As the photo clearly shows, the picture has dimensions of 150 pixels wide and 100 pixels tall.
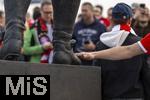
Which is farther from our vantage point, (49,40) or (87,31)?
(87,31)

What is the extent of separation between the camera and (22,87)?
3816 mm

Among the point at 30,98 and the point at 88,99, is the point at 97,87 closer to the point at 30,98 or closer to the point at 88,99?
the point at 88,99

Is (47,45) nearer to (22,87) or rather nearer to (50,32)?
(50,32)

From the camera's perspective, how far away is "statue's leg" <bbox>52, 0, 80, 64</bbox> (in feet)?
14.7

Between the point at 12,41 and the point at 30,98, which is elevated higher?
the point at 12,41

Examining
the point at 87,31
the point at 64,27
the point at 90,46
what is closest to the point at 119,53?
the point at 64,27

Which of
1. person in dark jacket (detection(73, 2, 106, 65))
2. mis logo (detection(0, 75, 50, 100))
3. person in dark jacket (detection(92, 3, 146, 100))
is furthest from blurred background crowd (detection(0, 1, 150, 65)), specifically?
mis logo (detection(0, 75, 50, 100))

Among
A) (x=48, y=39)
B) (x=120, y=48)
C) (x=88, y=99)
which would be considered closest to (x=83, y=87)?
(x=88, y=99)

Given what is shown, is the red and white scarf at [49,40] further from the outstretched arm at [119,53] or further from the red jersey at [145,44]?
the red jersey at [145,44]

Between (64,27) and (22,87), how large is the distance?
2.81ft

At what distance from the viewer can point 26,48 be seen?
22.2 feet

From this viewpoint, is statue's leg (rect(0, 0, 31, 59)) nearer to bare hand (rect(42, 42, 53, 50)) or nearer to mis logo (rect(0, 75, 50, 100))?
mis logo (rect(0, 75, 50, 100))

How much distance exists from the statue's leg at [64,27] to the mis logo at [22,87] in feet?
1.92

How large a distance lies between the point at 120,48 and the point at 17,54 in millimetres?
762
